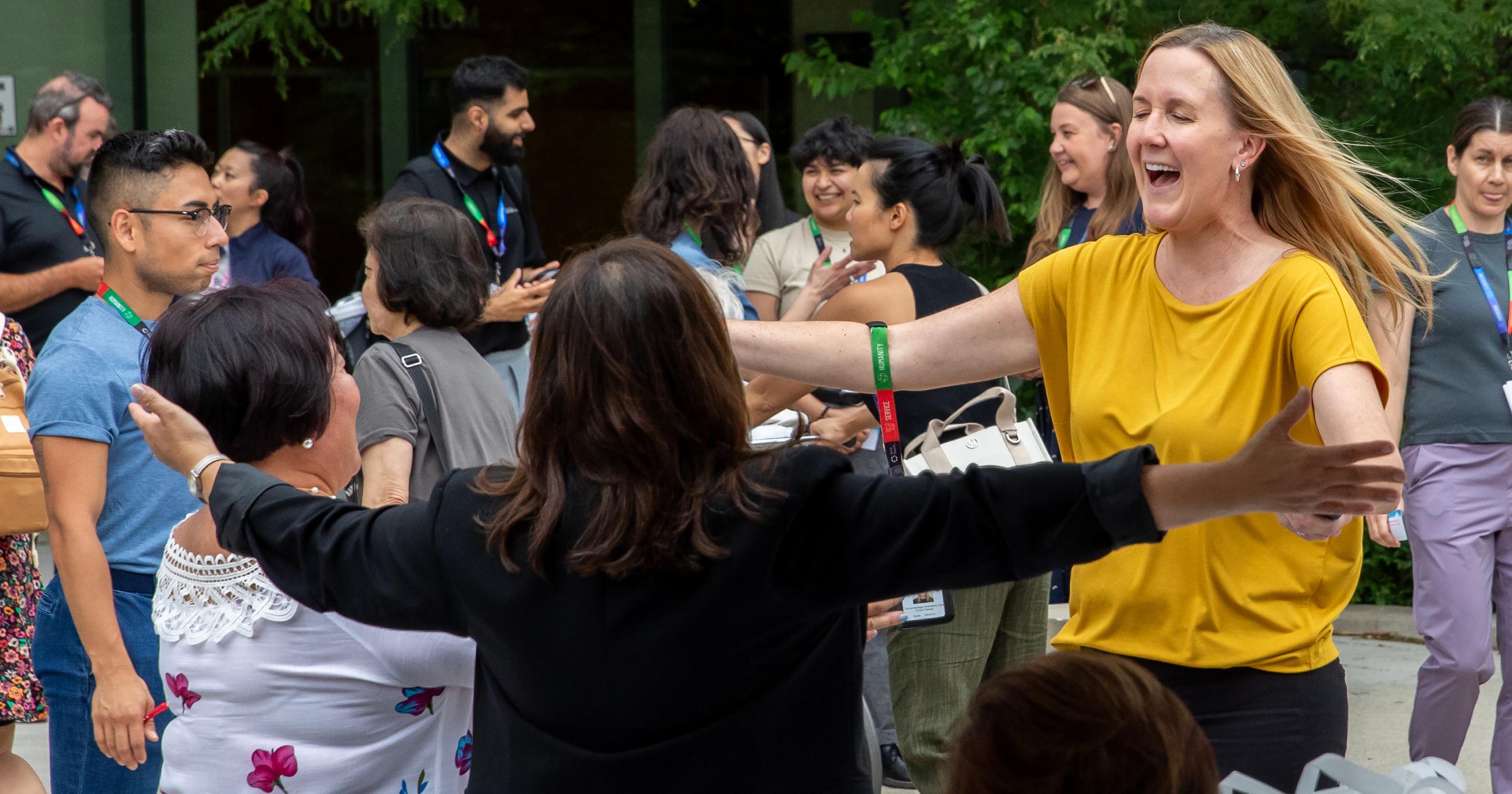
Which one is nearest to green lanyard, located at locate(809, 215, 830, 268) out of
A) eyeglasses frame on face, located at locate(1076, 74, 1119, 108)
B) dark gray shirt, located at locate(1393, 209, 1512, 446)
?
eyeglasses frame on face, located at locate(1076, 74, 1119, 108)

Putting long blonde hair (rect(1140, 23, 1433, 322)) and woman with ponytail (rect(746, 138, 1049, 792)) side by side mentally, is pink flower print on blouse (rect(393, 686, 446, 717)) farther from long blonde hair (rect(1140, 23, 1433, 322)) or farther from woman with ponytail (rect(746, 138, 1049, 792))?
woman with ponytail (rect(746, 138, 1049, 792))

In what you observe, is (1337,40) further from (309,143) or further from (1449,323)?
(309,143)

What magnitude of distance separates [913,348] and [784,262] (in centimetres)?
370

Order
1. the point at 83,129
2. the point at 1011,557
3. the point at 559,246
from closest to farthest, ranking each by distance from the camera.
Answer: the point at 1011,557, the point at 83,129, the point at 559,246

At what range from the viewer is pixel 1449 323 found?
520 cm

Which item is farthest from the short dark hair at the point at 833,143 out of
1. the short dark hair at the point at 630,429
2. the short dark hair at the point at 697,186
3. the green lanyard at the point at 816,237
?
the short dark hair at the point at 630,429

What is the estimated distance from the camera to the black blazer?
5.69 ft

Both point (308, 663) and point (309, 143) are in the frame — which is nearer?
point (308, 663)

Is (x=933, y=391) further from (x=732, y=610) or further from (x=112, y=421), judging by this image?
(x=732, y=610)

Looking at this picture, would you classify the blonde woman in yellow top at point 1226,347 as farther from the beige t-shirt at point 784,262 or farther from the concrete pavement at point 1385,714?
the beige t-shirt at point 784,262

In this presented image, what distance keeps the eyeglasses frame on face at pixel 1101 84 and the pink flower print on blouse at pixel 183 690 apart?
3.87 m

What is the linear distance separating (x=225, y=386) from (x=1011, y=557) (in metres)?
1.37

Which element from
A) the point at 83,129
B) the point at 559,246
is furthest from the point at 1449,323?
the point at 559,246

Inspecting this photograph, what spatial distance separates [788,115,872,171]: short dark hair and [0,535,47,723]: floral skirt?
366 cm
